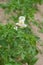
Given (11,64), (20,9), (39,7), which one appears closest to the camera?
(11,64)

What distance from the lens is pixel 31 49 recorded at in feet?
A: 7.04

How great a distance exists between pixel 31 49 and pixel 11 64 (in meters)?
0.20

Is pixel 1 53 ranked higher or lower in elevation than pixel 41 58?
higher

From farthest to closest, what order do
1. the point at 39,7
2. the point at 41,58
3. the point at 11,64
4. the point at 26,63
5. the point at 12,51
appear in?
the point at 39,7
the point at 41,58
the point at 26,63
the point at 12,51
the point at 11,64

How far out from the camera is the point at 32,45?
85.2 inches

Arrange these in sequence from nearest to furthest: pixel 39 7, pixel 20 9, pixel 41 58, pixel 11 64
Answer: pixel 11 64, pixel 41 58, pixel 20 9, pixel 39 7

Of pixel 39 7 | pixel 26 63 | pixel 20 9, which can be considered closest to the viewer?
pixel 26 63

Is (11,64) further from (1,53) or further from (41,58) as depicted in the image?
(41,58)

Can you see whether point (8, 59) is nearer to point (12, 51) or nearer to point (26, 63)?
point (12, 51)

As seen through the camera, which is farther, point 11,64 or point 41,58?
point 41,58

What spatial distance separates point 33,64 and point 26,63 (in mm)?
101

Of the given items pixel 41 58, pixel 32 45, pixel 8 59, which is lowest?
pixel 41 58

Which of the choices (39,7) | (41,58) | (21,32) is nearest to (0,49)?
(21,32)

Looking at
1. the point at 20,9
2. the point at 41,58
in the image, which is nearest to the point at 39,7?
the point at 20,9
